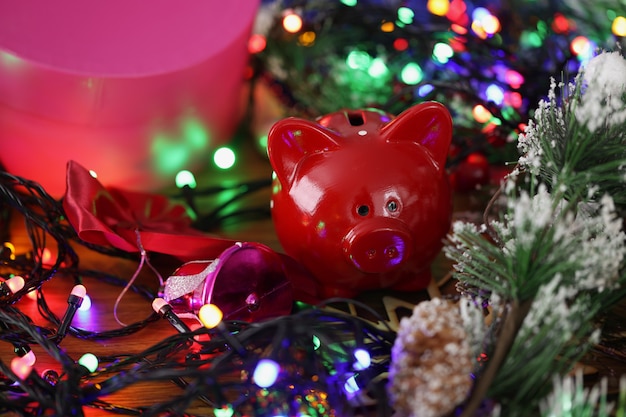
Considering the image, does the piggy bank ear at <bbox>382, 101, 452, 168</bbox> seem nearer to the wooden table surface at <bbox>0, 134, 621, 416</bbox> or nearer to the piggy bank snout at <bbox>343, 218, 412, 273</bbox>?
the piggy bank snout at <bbox>343, 218, 412, 273</bbox>

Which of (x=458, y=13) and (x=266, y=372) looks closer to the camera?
(x=266, y=372)

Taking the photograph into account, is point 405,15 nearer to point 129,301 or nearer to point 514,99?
point 514,99

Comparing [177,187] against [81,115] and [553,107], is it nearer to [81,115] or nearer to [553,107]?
[81,115]

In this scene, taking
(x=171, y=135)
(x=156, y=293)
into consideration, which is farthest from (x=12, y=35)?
(x=156, y=293)

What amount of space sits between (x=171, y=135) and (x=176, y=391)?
1.59 ft

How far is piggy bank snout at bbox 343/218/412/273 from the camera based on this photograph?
2.75ft

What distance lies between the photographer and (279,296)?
2.84ft

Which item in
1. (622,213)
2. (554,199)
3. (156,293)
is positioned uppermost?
(554,199)

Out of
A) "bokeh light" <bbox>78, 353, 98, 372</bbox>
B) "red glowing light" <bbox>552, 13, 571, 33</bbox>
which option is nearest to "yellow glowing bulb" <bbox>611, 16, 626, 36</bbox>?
"red glowing light" <bbox>552, 13, 571, 33</bbox>

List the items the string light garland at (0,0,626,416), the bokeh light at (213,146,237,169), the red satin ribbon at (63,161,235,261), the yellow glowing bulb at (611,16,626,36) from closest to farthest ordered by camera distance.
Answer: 1. the string light garland at (0,0,626,416)
2. the red satin ribbon at (63,161,235,261)
3. the yellow glowing bulb at (611,16,626,36)
4. the bokeh light at (213,146,237,169)

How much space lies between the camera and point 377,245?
2.79 feet

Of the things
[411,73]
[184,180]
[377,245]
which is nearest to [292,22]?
[411,73]

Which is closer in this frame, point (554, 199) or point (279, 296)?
point (554, 199)

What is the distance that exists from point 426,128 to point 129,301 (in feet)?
1.57
